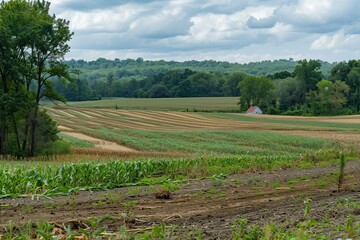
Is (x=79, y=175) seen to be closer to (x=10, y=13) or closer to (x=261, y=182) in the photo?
(x=261, y=182)

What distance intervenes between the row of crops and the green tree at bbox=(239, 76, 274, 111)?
95.5m

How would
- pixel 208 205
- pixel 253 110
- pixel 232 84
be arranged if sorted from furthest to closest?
1. pixel 232 84
2. pixel 253 110
3. pixel 208 205

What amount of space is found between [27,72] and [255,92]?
80.1 metres

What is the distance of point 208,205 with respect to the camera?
1178cm

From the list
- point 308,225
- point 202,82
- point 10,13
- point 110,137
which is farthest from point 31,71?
point 202,82

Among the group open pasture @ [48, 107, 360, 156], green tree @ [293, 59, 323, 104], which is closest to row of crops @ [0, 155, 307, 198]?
open pasture @ [48, 107, 360, 156]

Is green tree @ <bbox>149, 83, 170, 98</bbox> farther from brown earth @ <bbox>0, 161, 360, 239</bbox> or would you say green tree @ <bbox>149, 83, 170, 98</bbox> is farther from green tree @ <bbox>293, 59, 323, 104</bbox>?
brown earth @ <bbox>0, 161, 360, 239</bbox>

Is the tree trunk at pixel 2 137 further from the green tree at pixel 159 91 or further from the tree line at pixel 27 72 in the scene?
the green tree at pixel 159 91

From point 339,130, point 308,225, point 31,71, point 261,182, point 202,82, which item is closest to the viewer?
point 308,225

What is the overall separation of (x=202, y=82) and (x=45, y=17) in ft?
367

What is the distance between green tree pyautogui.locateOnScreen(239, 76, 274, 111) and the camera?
116 metres

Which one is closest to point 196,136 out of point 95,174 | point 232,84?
point 95,174

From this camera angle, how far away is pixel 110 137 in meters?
53.4

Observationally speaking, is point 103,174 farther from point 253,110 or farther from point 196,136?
point 253,110
